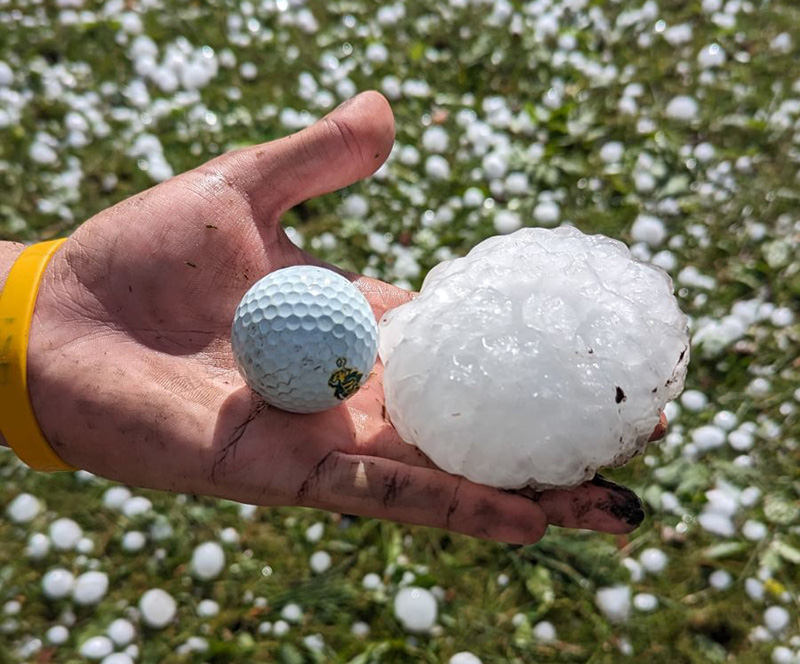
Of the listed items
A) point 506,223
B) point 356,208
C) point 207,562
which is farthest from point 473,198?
point 207,562

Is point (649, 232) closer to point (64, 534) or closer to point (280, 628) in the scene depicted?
point (280, 628)

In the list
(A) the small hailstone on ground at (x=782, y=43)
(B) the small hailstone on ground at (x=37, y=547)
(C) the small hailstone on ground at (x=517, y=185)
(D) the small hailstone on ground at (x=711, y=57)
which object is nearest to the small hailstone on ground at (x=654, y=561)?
(C) the small hailstone on ground at (x=517, y=185)

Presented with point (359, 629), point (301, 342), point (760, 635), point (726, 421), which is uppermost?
point (301, 342)

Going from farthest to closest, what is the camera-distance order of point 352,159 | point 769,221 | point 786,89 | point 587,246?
1. point 786,89
2. point 769,221
3. point 352,159
4. point 587,246

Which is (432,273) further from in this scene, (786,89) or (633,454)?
(786,89)

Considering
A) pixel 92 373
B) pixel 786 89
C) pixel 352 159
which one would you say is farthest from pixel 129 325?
pixel 786 89

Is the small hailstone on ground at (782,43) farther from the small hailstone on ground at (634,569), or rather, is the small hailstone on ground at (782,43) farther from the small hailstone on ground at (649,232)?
the small hailstone on ground at (634,569)
